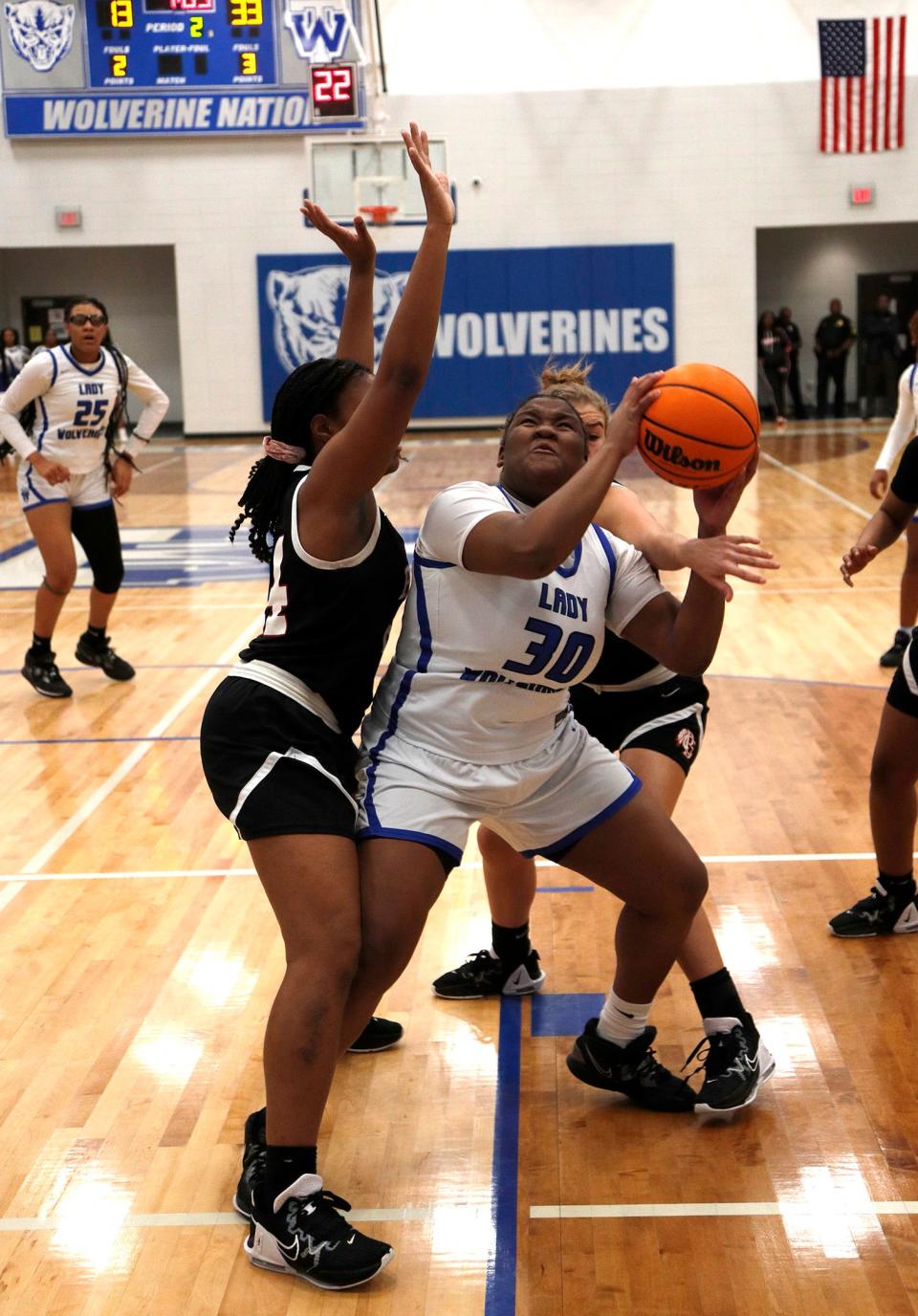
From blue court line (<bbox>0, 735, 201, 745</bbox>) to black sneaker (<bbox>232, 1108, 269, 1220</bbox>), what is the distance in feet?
12.9

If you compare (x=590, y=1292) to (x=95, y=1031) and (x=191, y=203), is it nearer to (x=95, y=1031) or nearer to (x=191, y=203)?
(x=95, y=1031)

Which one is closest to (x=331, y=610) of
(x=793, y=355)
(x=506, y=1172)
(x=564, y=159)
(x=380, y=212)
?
(x=506, y=1172)

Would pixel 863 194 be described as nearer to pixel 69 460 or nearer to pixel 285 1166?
pixel 69 460

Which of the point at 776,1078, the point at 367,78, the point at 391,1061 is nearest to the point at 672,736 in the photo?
the point at 776,1078

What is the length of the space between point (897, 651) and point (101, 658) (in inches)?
172

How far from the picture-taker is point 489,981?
4.23m

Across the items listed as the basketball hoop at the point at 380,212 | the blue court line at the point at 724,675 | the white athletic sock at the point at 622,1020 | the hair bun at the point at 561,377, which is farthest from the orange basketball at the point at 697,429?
the basketball hoop at the point at 380,212

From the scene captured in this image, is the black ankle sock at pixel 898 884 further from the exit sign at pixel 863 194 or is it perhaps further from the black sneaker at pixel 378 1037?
the exit sign at pixel 863 194

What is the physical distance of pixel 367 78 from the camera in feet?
73.2

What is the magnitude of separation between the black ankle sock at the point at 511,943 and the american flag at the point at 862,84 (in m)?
20.7

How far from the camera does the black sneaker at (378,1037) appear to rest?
3904 millimetres

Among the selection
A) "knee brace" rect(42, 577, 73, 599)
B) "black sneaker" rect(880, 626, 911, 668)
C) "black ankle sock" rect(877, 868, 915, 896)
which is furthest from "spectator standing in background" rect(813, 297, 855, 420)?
"black ankle sock" rect(877, 868, 915, 896)

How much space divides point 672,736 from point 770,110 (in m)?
21.1

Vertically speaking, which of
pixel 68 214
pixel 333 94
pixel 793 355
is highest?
pixel 333 94
